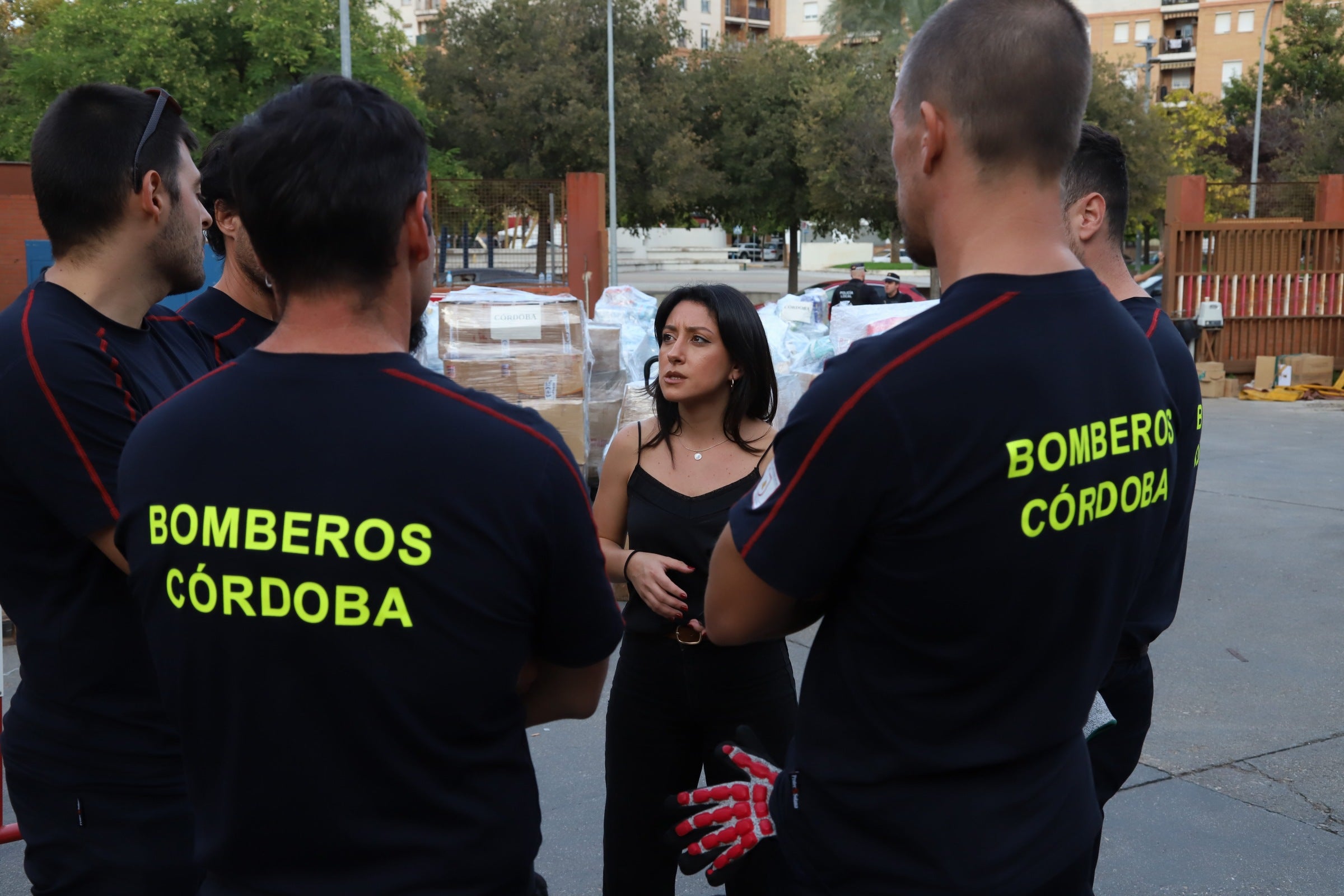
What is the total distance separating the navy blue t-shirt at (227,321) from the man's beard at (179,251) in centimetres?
50

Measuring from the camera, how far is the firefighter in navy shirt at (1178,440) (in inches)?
95.9

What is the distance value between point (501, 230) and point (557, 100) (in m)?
12.1

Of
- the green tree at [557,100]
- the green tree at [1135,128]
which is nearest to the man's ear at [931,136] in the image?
the green tree at [557,100]

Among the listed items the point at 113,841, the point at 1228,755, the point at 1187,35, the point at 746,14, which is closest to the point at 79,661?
the point at 113,841

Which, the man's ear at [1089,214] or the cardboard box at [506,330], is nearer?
the man's ear at [1089,214]

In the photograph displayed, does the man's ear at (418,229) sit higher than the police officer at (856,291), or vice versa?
the man's ear at (418,229)

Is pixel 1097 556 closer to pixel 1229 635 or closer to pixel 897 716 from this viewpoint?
pixel 897 716

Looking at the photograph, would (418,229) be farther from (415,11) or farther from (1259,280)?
(415,11)

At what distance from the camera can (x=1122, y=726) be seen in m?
2.53

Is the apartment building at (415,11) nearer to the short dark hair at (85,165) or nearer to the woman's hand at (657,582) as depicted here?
the woman's hand at (657,582)

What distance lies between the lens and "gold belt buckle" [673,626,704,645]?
115 inches

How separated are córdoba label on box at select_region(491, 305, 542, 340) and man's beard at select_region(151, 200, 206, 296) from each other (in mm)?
4288

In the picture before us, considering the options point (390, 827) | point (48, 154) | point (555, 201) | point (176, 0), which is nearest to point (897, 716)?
point (390, 827)

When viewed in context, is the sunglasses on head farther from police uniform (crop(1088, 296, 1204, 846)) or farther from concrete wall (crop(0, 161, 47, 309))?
concrete wall (crop(0, 161, 47, 309))
